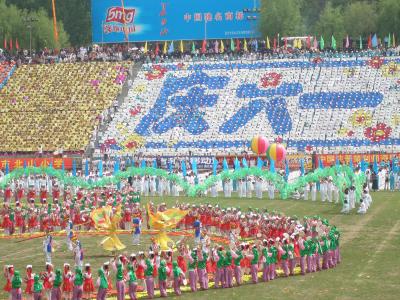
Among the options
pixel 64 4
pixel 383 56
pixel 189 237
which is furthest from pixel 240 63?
pixel 189 237

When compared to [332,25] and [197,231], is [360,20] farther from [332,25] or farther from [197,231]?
[197,231]

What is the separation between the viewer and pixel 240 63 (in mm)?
78562

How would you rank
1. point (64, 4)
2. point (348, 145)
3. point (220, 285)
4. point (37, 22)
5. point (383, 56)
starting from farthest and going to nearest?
point (64, 4)
point (37, 22)
point (383, 56)
point (348, 145)
point (220, 285)

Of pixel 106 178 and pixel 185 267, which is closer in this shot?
pixel 185 267

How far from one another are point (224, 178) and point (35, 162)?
20613 mm

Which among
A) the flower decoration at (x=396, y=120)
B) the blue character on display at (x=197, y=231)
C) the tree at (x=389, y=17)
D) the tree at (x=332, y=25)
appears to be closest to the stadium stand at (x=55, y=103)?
the flower decoration at (x=396, y=120)

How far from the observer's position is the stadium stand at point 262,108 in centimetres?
6881

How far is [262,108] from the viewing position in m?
72.9

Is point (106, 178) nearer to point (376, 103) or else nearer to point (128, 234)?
point (128, 234)

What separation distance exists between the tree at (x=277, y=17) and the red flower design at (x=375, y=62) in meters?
16.5

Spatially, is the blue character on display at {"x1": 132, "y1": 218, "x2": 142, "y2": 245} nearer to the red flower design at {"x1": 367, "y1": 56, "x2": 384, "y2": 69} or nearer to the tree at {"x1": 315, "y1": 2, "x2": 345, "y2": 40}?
the red flower design at {"x1": 367, "y1": 56, "x2": 384, "y2": 69}

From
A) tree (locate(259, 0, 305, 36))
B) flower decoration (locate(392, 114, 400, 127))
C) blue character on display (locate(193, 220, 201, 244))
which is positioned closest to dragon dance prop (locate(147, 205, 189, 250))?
blue character on display (locate(193, 220, 201, 244))

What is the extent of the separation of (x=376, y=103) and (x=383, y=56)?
615 cm

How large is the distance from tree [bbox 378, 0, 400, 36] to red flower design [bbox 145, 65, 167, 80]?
74.0 ft
